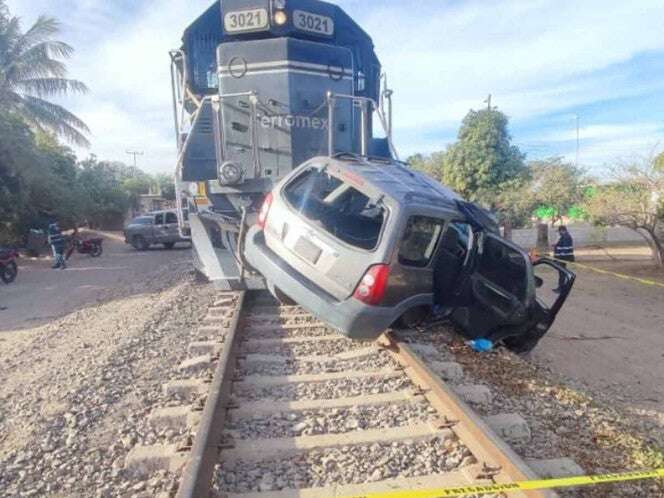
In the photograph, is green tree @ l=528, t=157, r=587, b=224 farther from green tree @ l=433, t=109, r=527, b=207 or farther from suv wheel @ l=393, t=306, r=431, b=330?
suv wheel @ l=393, t=306, r=431, b=330

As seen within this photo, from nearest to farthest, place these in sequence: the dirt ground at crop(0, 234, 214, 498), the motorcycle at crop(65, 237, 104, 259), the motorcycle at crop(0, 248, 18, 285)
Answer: the dirt ground at crop(0, 234, 214, 498)
the motorcycle at crop(0, 248, 18, 285)
the motorcycle at crop(65, 237, 104, 259)

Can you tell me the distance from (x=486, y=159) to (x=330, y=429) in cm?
2458

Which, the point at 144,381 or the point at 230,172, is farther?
the point at 230,172

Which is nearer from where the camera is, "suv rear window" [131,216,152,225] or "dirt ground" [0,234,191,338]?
"dirt ground" [0,234,191,338]

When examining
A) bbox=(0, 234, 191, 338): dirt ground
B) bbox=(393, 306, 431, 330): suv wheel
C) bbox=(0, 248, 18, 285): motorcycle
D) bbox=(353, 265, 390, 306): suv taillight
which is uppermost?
bbox=(353, 265, 390, 306): suv taillight

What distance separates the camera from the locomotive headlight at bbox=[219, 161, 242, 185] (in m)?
6.79

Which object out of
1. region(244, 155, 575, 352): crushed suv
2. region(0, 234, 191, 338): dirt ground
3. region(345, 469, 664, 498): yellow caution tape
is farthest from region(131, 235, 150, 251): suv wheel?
region(345, 469, 664, 498): yellow caution tape

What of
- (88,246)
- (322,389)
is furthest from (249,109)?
(88,246)

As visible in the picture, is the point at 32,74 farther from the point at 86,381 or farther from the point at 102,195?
the point at 86,381

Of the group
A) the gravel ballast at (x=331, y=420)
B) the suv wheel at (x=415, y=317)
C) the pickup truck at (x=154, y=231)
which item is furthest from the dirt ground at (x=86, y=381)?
the pickup truck at (x=154, y=231)

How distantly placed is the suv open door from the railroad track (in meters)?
1.03

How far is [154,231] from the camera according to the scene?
22828mm

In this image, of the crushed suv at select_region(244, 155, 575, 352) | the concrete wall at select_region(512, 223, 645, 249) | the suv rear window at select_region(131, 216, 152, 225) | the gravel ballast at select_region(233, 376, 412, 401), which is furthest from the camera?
the concrete wall at select_region(512, 223, 645, 249)

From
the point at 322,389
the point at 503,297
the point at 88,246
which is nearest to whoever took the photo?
the point at 322,389
